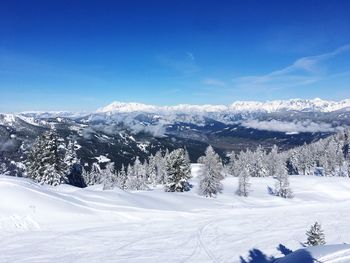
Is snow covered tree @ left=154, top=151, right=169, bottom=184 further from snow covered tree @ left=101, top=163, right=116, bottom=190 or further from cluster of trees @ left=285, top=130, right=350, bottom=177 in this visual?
cluster of trees @ left=285, top=130, right=350, bottom=177

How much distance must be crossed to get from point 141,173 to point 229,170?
4099cm

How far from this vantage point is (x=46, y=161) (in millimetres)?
58219

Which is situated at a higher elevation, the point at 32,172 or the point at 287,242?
the point at 32,172

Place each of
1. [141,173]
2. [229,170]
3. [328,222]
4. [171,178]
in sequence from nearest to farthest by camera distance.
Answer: [328,222]
[171,178]
[141,173]
[229,170]

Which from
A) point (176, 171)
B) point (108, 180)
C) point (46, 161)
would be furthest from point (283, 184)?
point (108, 180)

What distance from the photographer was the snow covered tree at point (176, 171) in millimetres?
66625

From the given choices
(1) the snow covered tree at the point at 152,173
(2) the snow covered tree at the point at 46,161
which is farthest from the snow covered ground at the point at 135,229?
(1) the snow covered tree at the point at 152,173

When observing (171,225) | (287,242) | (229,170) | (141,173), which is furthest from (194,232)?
(229,170)

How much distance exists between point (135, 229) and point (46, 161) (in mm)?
31125

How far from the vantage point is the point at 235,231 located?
117 ft

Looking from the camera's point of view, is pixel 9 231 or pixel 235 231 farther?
pixel 235 231

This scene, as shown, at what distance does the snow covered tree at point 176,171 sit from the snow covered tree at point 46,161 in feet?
62.7

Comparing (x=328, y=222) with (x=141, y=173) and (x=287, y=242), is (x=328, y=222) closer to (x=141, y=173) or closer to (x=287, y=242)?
(x=287, y=242)

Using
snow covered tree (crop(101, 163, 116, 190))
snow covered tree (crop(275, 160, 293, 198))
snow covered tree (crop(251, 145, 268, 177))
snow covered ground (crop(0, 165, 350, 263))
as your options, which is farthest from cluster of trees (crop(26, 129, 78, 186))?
snow covered tree (crop(251, 145, 268, 177))
